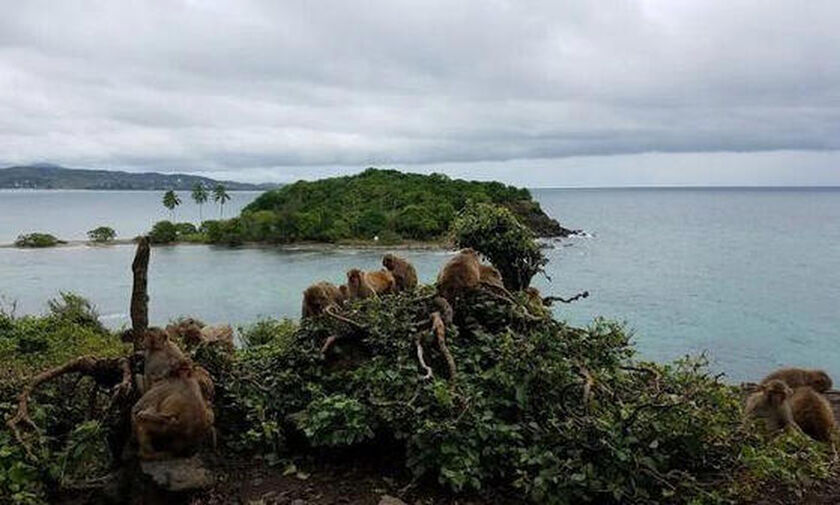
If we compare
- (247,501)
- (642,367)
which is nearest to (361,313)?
(247,501)

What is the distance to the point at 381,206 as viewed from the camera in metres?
103

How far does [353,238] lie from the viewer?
9388cm

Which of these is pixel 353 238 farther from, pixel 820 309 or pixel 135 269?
pixel 135 269

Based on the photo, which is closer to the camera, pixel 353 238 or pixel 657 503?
pixel 657 503

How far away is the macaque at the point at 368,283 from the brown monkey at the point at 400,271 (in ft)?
0.35

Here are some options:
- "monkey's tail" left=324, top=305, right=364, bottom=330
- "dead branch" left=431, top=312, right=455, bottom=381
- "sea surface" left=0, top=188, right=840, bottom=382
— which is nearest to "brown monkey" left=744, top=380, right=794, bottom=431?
"dead branch" left=431, top=312, right=455, bottom=381

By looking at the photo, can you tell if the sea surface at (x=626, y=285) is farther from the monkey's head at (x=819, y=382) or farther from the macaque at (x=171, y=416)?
the macaque at (x=171, y=416)

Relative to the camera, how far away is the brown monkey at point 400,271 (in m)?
12.0

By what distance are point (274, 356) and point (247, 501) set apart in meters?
2.15

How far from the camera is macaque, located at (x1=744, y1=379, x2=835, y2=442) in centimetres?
916

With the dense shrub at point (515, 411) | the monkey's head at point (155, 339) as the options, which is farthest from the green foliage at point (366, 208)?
the monkey's head at point (155, 339)

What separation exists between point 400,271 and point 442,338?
3.39 metres

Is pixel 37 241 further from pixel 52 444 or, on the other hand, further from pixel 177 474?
pixel 177 474

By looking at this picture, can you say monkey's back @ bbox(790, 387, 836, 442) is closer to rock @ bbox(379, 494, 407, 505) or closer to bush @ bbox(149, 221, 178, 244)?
rock @ bbox(379, 494, 407, 505)
